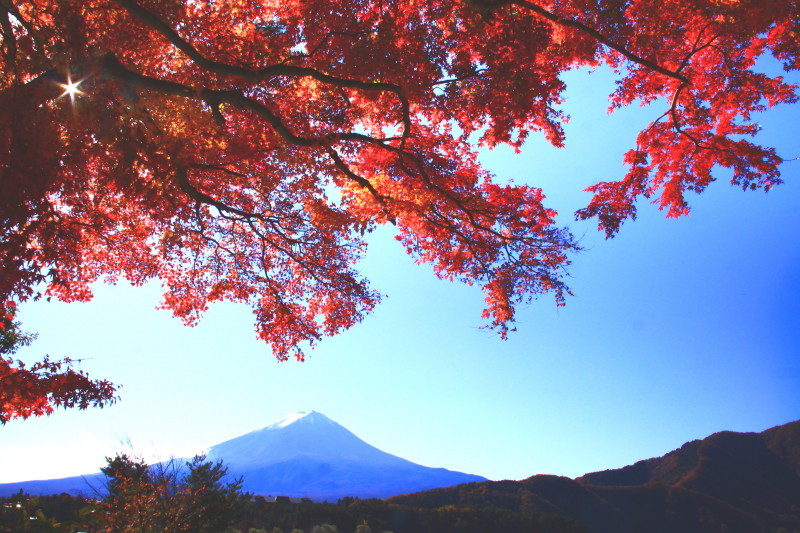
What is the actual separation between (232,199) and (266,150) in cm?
141

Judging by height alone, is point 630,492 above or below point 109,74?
below

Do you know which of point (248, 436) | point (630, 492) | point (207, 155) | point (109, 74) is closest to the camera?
point (109, 74)

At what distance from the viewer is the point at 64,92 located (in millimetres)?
3816

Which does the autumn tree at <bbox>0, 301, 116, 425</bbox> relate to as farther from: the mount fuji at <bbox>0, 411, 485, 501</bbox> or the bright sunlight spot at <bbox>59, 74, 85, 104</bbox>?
the mount fuji at <bbox>0, 411, 485, 501</bbox>

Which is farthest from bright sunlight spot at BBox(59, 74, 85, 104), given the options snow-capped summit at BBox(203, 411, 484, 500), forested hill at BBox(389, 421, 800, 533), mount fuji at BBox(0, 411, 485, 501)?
snow-capped summit at BBox(203, 411, 484, 500)

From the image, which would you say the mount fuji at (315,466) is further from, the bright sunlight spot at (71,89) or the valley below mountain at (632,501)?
the bright sunlight spot at (71,89)

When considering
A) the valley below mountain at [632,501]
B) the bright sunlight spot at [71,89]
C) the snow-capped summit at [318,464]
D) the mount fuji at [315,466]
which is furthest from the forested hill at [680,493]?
the snow-capped summit at [318,464]

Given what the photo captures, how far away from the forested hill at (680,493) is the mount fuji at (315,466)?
7563 centimetres

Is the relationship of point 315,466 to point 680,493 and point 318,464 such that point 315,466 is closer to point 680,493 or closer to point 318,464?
point 318,464

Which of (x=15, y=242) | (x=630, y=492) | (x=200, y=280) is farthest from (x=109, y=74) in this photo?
(x=630, y=492)

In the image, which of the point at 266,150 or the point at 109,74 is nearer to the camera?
the point at 109,74

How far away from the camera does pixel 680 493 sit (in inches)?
1364

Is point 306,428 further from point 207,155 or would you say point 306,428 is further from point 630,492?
point 207,155

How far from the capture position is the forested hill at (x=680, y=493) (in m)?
30.1
